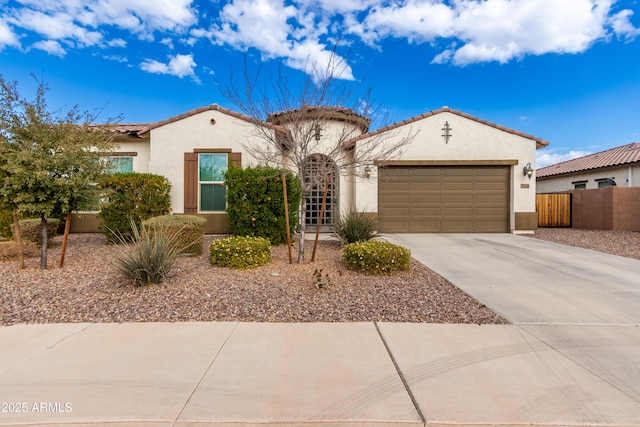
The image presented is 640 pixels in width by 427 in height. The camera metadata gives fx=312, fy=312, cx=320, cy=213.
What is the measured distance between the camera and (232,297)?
14.6 ft

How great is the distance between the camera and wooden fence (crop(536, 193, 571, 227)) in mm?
13945

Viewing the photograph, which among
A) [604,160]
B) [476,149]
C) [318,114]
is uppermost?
[604,160]

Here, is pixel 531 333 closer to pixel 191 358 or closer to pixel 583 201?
pixel 191 358

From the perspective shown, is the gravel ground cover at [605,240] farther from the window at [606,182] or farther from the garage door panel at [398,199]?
the window at [606,182]

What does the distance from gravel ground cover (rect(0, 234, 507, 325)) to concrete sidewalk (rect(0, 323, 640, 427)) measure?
0.28 metres

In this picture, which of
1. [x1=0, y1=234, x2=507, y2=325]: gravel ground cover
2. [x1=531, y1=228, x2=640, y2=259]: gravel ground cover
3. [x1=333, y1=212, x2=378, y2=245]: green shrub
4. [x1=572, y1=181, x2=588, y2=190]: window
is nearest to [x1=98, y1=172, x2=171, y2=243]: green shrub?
[x1=0, y1=234, x2=507, y2=325]: gravel ground cover

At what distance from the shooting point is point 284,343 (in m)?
3.24

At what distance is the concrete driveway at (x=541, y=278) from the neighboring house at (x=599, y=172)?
9729mm

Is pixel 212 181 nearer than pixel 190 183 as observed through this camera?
No

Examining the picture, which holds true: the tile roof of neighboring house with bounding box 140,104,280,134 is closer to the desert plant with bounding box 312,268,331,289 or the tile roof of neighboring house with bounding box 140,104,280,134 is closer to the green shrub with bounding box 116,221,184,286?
the green shrub with bounding box 116,221,184,286

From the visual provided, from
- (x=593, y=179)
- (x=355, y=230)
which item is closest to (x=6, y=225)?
(x=355, y=230)

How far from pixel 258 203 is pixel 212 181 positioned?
2.92m

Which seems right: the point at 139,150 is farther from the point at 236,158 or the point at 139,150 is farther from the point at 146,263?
the point at 146,263

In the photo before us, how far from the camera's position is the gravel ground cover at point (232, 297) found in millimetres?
3941
